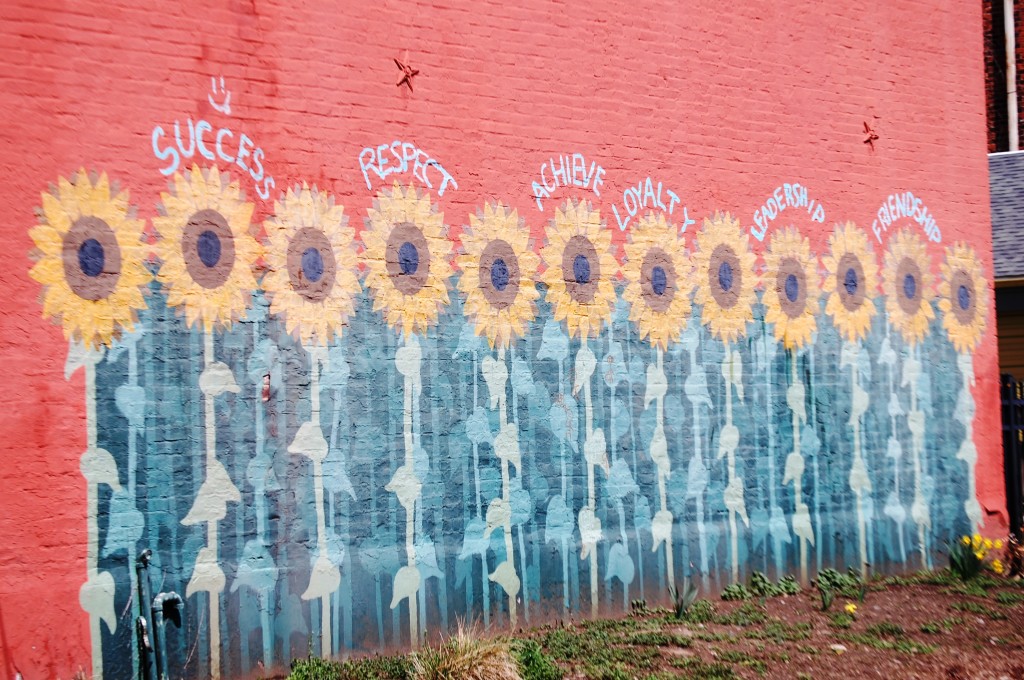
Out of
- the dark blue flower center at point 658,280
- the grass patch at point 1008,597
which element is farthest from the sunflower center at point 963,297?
the dark blue flower center at point 658,280

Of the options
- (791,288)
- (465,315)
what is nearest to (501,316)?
(465,315)

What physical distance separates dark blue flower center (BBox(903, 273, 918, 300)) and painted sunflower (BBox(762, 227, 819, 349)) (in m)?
1.24

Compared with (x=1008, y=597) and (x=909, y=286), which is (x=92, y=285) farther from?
(x=1008, y=597)

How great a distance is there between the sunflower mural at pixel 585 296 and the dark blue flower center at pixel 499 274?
368 mm

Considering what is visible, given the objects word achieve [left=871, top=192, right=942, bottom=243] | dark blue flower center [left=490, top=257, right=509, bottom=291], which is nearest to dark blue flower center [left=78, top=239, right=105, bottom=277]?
dark blue flower center [left=490, top=257, right=509, bottom=291]

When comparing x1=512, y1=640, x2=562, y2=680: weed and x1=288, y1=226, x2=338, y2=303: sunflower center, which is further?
x1=288, y1=226, x2=338, y2=303: sunflower center

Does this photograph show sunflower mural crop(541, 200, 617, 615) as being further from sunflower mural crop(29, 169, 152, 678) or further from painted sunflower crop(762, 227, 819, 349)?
sunflower mural crop(29, 169, 152, 678)

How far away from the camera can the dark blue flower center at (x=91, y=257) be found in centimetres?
702

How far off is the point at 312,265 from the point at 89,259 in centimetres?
152

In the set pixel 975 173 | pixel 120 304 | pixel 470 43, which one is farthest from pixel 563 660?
pixel 975 173

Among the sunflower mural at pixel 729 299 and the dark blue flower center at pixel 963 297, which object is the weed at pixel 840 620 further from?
the dark blue flower center at pixel 963 297

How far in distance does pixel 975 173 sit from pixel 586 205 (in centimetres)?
516

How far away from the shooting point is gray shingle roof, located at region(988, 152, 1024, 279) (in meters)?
14.0

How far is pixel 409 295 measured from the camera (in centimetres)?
818
